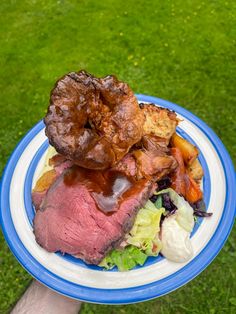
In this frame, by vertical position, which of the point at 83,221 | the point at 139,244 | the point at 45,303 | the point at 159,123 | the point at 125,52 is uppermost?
the point at 159,123

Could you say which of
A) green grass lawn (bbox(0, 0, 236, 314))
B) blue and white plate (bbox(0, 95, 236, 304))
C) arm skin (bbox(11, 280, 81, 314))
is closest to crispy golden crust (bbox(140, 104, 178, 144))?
blue and white plate (bbox(0, 95, 236, 304))

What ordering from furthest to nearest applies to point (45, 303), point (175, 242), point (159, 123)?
point (45, 303), point (159, 123), point (175, 242)

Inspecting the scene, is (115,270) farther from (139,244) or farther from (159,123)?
(159,123)

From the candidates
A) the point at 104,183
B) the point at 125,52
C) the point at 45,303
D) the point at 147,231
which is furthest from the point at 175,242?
the point at 125,52

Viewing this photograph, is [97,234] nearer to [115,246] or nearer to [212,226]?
[115,246]

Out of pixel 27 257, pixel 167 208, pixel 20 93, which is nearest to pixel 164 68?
pixel 20 93
